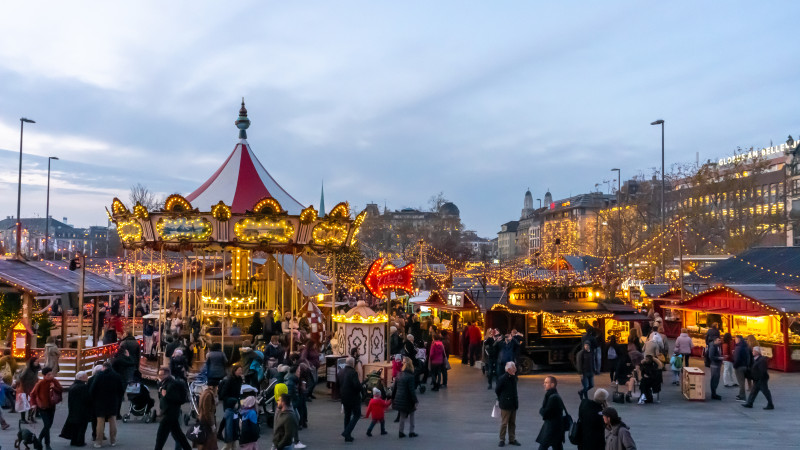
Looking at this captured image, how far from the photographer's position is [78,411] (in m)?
10.7

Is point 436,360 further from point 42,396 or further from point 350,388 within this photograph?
point 42,396

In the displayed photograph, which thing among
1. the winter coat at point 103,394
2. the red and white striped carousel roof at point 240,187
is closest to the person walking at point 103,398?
the winter coat at point 103,394

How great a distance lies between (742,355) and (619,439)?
8.98 meters

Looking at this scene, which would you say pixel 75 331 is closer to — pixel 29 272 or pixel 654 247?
pixel 29 272

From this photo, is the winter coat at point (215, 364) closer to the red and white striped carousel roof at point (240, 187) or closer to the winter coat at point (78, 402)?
the winter coat at point (78, 402)

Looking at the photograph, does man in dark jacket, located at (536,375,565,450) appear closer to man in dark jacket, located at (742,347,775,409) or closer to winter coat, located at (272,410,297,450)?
winter coat, located at (272,410,297,450)

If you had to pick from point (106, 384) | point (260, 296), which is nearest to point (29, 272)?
point (260, 296)

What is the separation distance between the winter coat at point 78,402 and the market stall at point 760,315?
54.7 ft

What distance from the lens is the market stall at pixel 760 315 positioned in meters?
19.6

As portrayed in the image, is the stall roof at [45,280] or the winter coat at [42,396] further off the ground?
the stall roof at [45,280]

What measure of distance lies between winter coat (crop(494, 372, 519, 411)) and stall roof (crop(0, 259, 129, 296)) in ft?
47.7

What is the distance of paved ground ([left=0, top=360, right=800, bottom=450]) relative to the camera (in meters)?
11.4

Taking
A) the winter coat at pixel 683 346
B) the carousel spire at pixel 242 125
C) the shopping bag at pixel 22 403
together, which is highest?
the carousel spire at pixel 242 125

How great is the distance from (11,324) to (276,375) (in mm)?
12646
